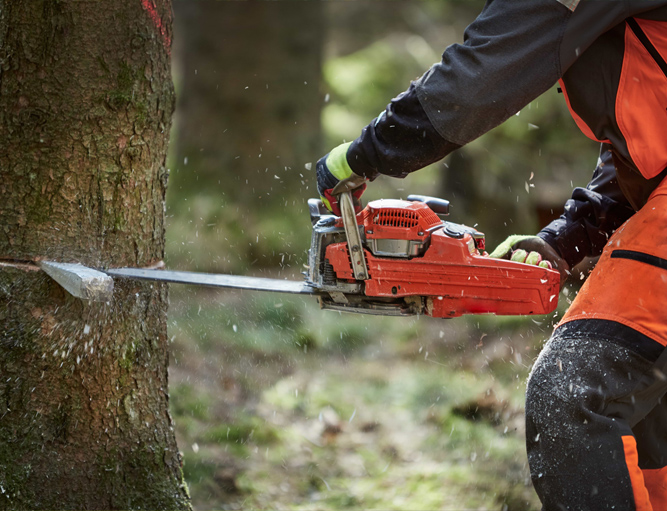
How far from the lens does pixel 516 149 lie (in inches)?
275

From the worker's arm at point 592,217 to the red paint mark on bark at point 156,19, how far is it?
169cm

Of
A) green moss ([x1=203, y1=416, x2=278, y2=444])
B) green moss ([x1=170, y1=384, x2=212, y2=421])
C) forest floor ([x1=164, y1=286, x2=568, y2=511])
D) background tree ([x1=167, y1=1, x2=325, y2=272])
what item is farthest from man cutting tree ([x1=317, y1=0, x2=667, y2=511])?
background tree ([x1=167, y1=1, x2=325, y2=272])

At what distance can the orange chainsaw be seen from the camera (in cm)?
220

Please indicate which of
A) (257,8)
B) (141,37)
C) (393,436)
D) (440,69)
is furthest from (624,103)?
(257,8)

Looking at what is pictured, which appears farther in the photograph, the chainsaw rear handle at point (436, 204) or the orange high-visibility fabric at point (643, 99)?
the chainsaw rear handle at point (436, 204)

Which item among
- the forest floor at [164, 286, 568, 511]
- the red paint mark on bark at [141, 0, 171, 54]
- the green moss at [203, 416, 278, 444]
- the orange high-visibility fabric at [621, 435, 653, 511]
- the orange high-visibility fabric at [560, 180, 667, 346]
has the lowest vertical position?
the forest floor at [164, 286, 568, 511]

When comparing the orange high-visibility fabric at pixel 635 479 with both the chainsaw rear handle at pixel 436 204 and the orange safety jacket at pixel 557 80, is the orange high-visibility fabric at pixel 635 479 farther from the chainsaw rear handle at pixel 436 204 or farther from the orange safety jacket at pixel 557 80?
the chainsaw rear handle at pixel 436 204

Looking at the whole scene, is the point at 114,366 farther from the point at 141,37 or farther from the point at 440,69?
the point at 440,69

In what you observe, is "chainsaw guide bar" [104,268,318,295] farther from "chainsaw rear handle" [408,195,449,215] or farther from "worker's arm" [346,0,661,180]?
"worker's arm" [346,0,661,180]

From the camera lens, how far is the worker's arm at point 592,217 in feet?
7.47

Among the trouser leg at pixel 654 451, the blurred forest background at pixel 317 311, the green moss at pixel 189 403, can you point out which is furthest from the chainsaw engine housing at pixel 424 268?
the green moss at pixel 189 403

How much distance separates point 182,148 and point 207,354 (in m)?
2.53

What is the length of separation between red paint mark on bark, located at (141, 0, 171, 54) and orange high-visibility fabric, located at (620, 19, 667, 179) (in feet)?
→ 5.40

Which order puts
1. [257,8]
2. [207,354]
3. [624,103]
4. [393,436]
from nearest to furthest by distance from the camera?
1. [624,103]
2. [393,436]
3. [207,354]
4. [257,8]
